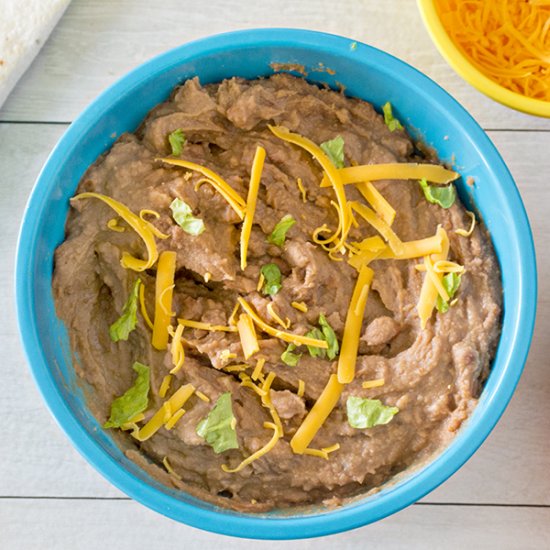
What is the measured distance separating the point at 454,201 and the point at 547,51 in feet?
1.25

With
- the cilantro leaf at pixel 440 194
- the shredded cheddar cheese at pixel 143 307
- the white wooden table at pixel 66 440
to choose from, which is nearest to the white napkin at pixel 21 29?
the white wooden table at pixel 66 440

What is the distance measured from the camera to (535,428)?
6.26 ft

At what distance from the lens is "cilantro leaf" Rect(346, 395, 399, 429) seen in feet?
5.42

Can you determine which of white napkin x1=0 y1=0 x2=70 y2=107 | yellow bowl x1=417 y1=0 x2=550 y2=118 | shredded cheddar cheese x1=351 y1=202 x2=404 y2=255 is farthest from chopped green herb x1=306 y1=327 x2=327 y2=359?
white napkin x1=0 y1=0 x2=70 y2=107

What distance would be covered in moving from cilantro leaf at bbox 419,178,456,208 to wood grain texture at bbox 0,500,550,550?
0.71 metres

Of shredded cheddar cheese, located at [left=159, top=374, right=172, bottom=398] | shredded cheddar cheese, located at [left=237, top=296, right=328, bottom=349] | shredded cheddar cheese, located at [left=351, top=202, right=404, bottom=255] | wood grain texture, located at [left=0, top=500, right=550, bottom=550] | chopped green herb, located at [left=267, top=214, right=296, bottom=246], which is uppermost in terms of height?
shredded cheddar cheese, located at [left=351, top=202, right=404, bottom=255]

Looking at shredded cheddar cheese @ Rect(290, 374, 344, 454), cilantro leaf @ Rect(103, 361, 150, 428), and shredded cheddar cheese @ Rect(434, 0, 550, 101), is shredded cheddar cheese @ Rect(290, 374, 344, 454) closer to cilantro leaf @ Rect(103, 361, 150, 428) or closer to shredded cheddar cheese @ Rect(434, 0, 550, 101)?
cilantro leaf @ Rect(103, 361, 150, 428)

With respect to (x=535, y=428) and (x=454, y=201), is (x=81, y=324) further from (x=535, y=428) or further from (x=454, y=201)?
(x=535, y=428)

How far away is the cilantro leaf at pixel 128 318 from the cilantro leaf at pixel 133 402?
7cm

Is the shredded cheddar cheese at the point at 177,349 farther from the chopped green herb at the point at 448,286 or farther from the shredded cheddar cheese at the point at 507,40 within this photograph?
the shredded cheddar cheese at the point at 507,40

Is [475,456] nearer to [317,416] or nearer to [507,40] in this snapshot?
Answer: [317,416]

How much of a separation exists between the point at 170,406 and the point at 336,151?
60cm

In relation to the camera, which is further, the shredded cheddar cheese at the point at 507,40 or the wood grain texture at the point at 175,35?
the wood grain texture at the point at 175,35

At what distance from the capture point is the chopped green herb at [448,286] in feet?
5.49
